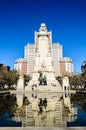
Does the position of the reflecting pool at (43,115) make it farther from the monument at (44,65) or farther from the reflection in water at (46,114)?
the monument at (44,65)

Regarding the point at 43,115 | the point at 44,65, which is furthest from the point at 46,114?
the point at 44,65

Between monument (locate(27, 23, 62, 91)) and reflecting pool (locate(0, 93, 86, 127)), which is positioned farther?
monument (locate(27, 23, 62, 91))

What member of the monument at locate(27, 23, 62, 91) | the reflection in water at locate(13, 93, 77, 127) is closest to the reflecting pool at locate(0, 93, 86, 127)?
the reflection in water at locate(13, 93, 77, 127)

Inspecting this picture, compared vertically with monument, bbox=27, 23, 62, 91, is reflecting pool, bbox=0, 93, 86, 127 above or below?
below

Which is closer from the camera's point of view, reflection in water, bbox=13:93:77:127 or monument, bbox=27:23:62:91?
reflection in water, bbox=13:93:77:127

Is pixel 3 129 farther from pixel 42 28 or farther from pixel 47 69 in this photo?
pixel 42 28

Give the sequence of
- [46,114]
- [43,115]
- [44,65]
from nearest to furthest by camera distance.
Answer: [43,115]
[46,114]
[44,65]

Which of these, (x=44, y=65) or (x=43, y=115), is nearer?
(x=43, y=115)

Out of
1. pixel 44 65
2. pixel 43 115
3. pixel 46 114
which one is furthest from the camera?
pixel 44 65

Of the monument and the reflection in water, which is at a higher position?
the monument

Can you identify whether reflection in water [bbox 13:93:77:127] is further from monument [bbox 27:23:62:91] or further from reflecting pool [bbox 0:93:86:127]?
monument [bbox 27:23:62:91]

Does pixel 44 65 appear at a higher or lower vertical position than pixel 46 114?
higher

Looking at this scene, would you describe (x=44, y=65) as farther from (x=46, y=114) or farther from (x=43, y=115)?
(x=43, y=115)

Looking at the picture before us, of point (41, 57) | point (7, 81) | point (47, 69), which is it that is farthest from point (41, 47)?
point (7, 81)
